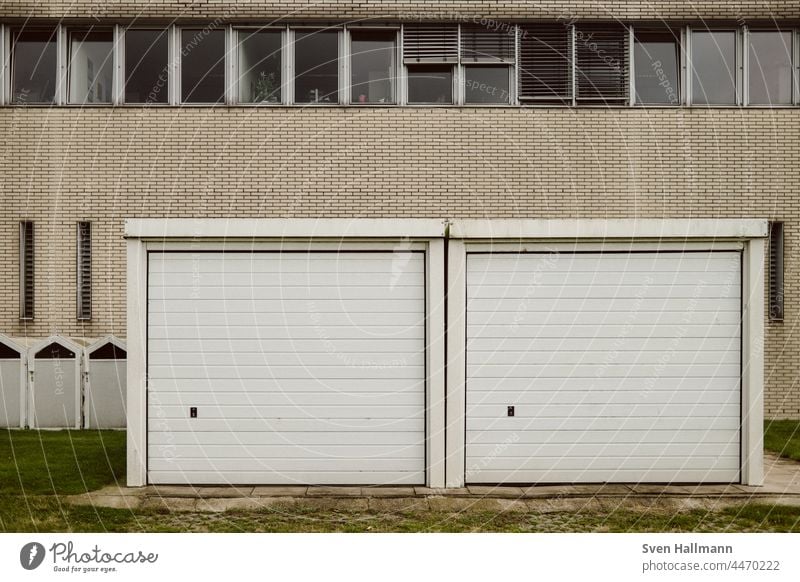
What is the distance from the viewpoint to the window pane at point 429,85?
14453mm

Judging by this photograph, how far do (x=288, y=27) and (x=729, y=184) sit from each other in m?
8.79

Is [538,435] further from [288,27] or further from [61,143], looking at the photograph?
[61,143]

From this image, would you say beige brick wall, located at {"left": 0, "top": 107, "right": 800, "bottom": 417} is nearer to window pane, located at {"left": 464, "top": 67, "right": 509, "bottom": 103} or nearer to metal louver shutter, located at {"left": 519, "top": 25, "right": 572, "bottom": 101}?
window pane, located at {"left": 464, "top": 67, "right": 509, "bottom": 103}

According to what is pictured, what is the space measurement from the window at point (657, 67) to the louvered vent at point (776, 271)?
305 cm

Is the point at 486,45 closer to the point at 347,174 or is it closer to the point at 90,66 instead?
the point at 347,174

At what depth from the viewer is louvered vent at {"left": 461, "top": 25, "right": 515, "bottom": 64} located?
47.3 ft

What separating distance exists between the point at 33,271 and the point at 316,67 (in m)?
6.51

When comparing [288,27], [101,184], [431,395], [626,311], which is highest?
[288,27]

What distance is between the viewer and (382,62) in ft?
47.6

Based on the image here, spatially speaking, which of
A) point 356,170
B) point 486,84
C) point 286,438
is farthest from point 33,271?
point 486,84

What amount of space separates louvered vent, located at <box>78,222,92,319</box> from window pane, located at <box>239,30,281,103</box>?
12.5ft

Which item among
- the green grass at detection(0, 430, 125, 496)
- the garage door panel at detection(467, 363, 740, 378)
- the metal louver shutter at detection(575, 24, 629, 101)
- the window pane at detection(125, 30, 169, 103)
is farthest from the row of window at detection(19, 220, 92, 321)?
the metal louver shutter at detection(575, 24, 629, 101)

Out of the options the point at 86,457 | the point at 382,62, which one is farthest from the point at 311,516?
the point at 382,62

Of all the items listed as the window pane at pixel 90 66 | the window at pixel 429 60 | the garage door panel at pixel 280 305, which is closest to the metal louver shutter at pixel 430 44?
the window at pixel 429 60
